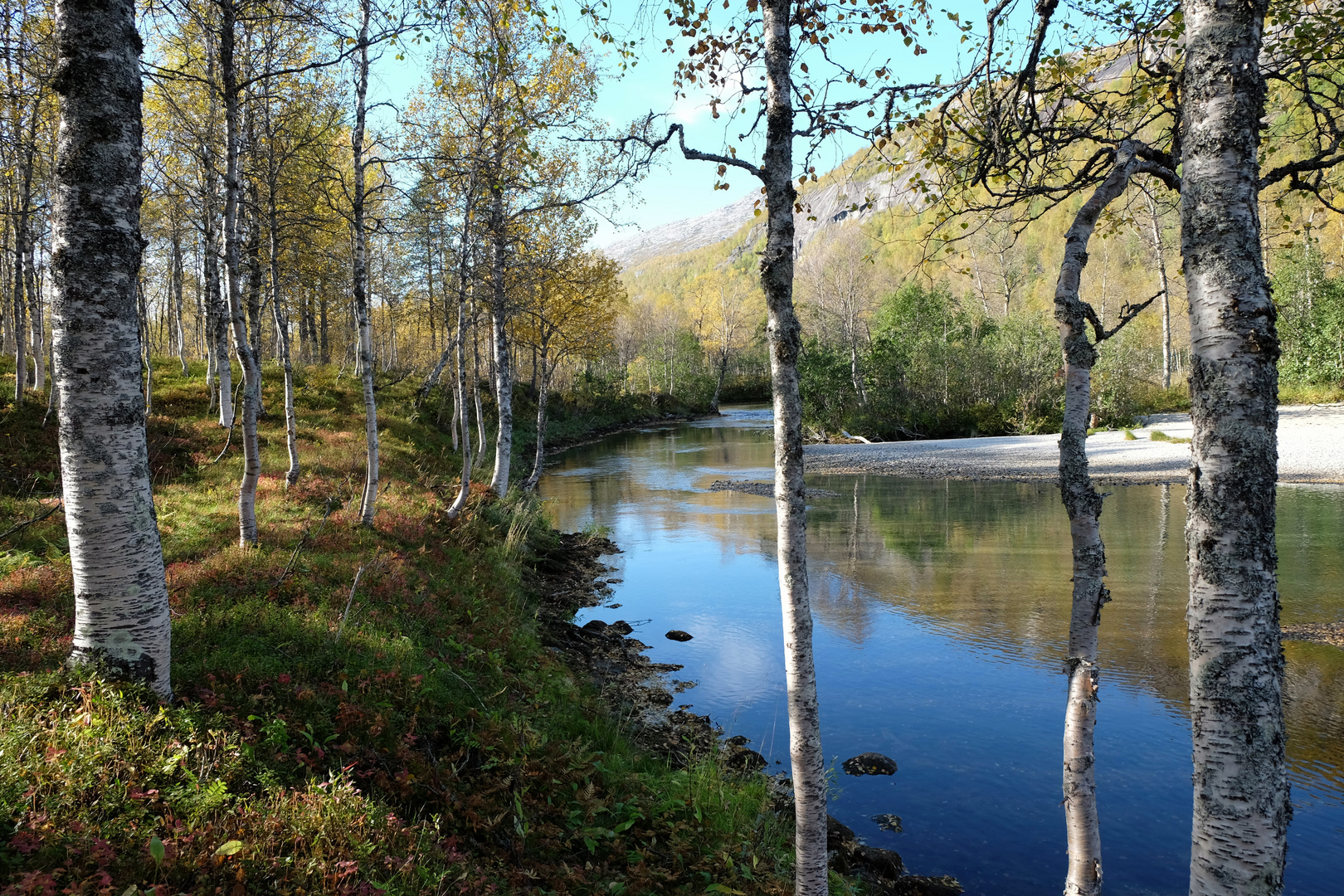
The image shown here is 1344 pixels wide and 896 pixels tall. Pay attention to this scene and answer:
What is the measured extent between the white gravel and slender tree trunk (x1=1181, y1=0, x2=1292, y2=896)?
21.2 m

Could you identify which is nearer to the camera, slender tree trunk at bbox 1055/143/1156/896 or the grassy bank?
the grassy bank

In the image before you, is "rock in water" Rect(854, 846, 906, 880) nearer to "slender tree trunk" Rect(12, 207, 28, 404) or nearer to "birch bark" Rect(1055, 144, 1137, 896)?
"birch bark" Rect(1055, 144, 1137, 896)

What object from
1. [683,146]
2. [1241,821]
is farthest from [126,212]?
[1241,821]

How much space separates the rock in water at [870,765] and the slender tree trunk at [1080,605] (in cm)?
392

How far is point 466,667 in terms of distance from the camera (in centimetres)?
763

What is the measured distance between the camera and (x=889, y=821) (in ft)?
23.6

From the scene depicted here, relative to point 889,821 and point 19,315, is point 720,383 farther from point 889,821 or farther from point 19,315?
point 889,821

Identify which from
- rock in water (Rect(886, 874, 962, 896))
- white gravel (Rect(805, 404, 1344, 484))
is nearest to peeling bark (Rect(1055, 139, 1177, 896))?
rock in water (Rect(886, 874, 962, 896))

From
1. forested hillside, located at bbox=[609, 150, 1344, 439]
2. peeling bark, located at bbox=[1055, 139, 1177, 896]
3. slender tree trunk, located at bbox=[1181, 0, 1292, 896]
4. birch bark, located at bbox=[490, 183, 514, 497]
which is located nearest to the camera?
slender tree trunk, located at bbox=[1181, 0, 1292, 896]

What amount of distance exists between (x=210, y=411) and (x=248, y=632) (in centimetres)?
1498

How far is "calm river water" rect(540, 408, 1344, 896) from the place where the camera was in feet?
22.8

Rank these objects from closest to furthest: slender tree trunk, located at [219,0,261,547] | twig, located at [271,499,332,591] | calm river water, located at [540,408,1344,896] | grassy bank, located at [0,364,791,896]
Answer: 1. grassy bank, located at [0,364,791,896]
2. calm river water, located at [540,408,1344,896]
3. twig, located at [271,499,332,591]
4. slender tree trunk, located at [219,0,261,547]

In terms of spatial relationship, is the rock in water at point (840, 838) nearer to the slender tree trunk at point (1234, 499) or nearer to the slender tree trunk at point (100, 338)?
the slender tree trunk at point (1234, 499)

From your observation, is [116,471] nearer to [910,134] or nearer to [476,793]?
[476,793]
